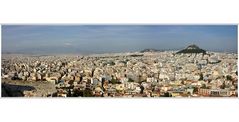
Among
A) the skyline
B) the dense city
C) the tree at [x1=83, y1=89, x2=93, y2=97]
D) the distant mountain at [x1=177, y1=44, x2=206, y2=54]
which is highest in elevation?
the skyline

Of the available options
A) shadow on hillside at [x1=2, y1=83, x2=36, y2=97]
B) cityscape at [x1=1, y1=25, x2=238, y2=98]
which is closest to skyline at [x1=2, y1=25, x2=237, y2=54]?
cityscape at [x1=1, y1=25, x2=238, y2=98]

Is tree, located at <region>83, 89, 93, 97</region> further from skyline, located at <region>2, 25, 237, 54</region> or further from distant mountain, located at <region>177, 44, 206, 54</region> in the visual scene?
distant mountain, located at <region>177, 44, 206, 54</region>

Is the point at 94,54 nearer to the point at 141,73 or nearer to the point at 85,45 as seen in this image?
the point at 85,45

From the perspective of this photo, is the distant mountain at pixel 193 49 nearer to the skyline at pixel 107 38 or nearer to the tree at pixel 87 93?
the skyline at pixel 107 38

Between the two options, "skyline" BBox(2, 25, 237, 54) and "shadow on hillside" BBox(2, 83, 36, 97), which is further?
"shadow on hillside" BBox(2, 83, 36, 97)

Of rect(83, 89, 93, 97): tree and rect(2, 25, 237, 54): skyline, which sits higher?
rect(2, 25, 237, 54): skyline
